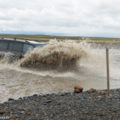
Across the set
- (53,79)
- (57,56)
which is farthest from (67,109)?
(57,56)

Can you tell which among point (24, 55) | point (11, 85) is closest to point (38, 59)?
point (24, 55)

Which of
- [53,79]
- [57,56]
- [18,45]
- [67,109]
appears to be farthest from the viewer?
[18,45]

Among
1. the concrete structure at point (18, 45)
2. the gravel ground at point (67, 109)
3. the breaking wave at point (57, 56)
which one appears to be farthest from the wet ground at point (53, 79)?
the gravel ground at point (67, 109)

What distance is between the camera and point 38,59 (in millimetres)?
15398

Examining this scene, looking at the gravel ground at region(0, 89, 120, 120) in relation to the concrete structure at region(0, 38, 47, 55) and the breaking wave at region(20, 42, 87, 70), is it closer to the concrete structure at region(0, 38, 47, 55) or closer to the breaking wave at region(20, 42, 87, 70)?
the breaking wave at region(20, 42, 87, 70)

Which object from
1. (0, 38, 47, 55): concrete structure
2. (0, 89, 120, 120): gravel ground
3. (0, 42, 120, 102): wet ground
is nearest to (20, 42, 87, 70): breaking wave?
(0, 42, 120, 102): wet ground

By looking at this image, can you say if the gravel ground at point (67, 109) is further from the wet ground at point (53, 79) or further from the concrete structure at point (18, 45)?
the concrete structure at point (18, 45)

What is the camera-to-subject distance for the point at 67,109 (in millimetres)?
5664

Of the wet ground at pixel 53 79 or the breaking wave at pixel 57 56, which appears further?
the breaking wave at pixel 57 56

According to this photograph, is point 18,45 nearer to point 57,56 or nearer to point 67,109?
point 57,56

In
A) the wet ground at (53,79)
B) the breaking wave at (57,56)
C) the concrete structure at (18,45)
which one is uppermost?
the concrete structure at (18,45)

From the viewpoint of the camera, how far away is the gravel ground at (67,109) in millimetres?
5117

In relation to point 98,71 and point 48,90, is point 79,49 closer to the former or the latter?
point 98,71

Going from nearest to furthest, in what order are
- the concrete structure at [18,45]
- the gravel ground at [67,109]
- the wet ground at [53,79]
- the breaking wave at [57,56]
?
1. the gravel ground at [67,109]
2. the wet ground at [53,79]
3. the breaking wave at [57,56]
4. the concrete structure at [18,45]
